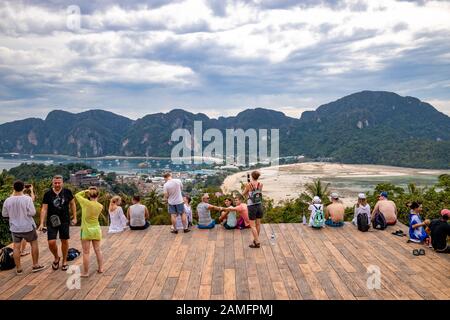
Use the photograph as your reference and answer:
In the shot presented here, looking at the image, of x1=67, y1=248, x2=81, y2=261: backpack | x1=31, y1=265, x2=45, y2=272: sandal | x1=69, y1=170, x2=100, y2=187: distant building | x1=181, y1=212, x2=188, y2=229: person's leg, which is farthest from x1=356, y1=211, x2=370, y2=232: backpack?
x1=69, y1=170, x2=100, y2=187: distant building

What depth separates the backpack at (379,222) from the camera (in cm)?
760

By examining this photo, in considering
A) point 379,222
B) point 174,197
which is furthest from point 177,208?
point 379,222

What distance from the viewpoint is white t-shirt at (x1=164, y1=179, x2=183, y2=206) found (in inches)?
283

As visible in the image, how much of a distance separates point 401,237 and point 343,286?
2.73 meters

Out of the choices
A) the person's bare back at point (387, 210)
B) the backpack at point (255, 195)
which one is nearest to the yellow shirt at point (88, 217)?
the backpack at point (255, 195)

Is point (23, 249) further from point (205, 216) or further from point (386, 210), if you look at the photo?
point (386, 210)

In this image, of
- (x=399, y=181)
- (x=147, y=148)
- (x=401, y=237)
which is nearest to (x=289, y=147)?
(x=147, y=148)

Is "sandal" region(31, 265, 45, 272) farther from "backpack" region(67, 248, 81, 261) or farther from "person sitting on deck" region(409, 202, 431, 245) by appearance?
"person sitting on deck" region(409, 202, 431, 245)

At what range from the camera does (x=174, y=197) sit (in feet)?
24.0

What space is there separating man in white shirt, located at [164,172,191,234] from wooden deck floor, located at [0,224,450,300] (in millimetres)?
298

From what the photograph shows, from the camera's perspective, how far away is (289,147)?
151 metres

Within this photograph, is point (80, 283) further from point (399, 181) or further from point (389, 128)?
point (389, 128)

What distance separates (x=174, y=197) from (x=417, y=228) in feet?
13.8

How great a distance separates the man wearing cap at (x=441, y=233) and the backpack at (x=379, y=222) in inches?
55.7
